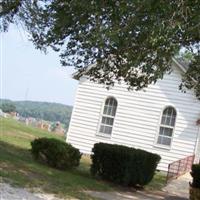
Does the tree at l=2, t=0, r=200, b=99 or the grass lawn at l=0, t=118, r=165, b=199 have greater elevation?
the tree at l=2, t=0, r=200, b=99

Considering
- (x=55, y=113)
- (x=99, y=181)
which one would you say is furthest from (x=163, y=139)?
(x=55, y=113)

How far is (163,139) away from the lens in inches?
1203

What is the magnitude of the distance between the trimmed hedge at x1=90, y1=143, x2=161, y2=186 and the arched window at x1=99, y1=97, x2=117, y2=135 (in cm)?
1144

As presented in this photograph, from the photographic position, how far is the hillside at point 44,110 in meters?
99.2

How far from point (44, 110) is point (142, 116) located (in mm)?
79045

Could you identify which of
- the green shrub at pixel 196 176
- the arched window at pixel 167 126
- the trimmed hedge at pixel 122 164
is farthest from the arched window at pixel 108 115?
the green shrub at pixel 196 176

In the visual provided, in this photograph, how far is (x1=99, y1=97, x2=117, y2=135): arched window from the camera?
103ft

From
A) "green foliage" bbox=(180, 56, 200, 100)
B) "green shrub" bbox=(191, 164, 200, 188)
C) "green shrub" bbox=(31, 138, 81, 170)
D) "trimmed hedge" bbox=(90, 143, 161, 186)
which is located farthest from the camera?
"green shrub" bbox=(31, 138, 81, 170)

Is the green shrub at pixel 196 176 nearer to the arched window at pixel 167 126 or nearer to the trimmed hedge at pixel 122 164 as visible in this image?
the trimmed hedge at pixel 122 164

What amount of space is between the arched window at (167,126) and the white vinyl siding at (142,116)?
0.27 metres

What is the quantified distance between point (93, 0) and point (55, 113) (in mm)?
93457

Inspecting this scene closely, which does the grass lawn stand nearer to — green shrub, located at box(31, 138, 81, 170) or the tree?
green shrub, located at box(31, 138, 81, 170)

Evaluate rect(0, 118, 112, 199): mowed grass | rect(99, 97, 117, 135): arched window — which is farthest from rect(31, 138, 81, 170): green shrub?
rect(99, 97, 117, 135): arched window

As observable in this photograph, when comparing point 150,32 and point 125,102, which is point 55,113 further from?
point 150,32
